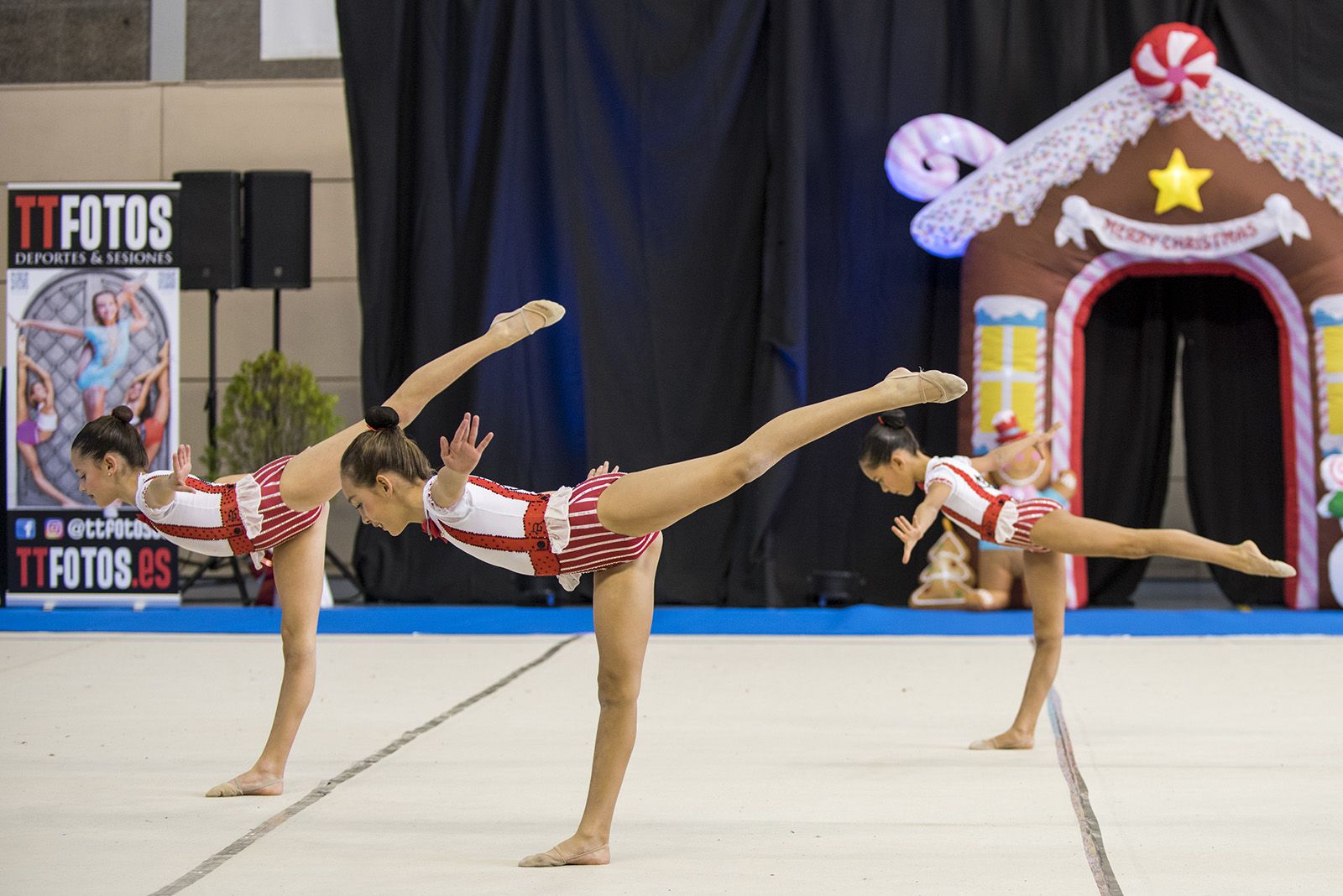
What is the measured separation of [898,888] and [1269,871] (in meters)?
0.72

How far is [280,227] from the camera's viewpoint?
7.04 m

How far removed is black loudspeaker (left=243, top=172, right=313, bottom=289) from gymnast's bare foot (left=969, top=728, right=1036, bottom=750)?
438 cm

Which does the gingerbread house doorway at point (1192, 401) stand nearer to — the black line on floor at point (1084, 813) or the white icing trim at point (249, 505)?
the black line on floor at point (1084, 813)

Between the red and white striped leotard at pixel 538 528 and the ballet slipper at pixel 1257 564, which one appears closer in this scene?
the red and white striped leotard at pixel 538 528

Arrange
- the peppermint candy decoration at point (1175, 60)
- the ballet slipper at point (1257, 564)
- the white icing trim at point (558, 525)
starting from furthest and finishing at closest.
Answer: the peppermint candy decoration at point (1175, 60)
the ballet slipper at point (1257, 564)
the white icing trim at point (558, 525)

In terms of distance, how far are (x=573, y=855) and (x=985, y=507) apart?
1.71m

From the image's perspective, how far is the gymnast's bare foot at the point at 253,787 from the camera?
11.1 ft

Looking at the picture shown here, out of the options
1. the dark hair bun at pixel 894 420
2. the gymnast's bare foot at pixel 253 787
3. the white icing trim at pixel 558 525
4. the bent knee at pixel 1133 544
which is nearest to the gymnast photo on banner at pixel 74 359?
the gymnast's bare foot at pixel 253 787

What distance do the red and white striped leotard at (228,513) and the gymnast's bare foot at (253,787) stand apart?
530 millimetres

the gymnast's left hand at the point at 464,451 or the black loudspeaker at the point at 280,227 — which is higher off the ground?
the black loudspeaker at the point at 280,227

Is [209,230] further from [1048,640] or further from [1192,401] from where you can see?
[1192,401]

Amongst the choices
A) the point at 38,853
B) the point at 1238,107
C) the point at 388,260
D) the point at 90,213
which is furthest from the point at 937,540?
the point at 38,853

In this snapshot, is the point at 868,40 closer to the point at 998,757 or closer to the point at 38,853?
the point at 998,757

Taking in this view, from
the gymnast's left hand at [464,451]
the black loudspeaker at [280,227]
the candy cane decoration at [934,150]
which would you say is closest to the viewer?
the gymnast's left hand at [464,451]
